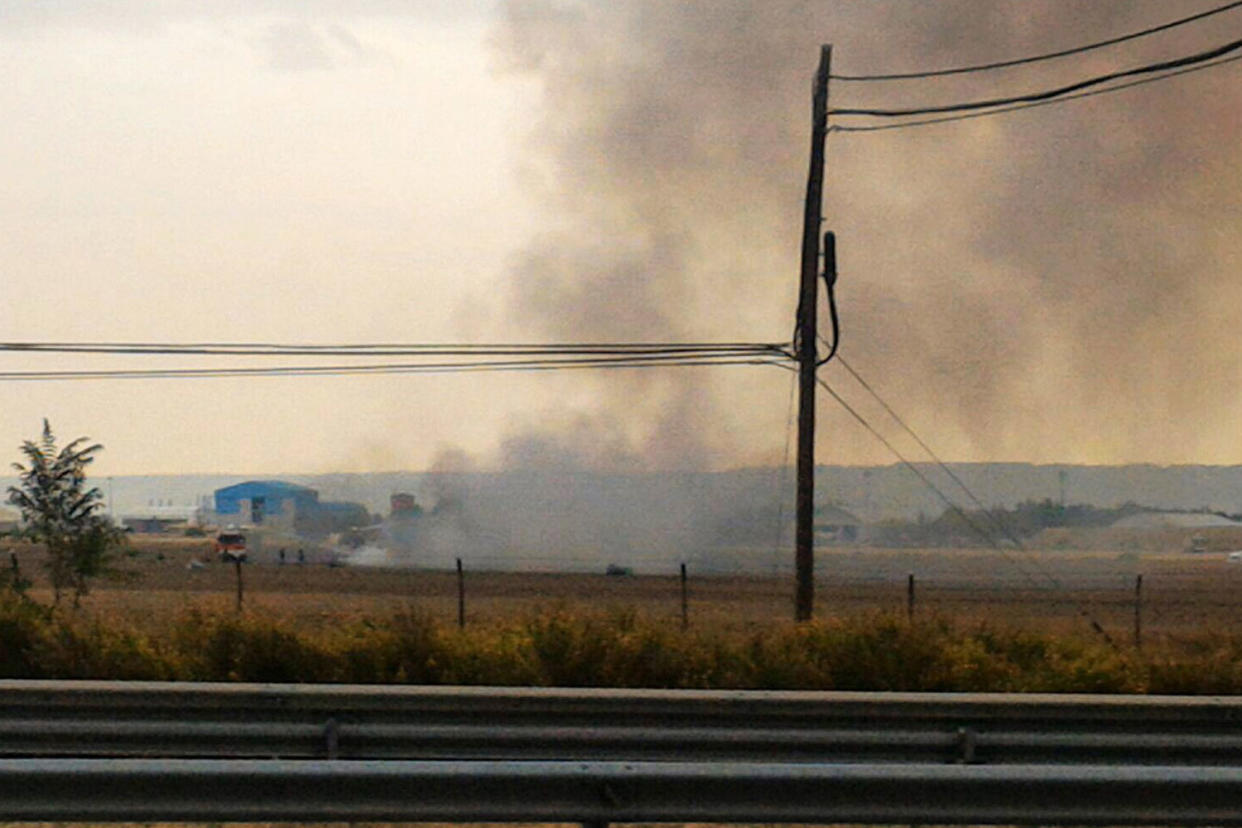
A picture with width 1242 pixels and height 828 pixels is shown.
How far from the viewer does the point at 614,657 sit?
14.5 metres

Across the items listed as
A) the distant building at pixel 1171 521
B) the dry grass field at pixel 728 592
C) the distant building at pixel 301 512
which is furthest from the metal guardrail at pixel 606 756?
the distant building at pixel 1171 521

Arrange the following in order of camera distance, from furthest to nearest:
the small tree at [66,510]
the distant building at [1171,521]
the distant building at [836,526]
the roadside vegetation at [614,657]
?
the distant building at [836,526] → the distant building at [1171,521] → the small tree at [66,510] → the roadside vegetation at [614,657]

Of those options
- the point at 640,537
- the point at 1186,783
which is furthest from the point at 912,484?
the point at 1186,783

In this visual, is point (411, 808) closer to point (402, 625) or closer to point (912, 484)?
point (402, 625)

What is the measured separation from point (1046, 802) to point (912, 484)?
122586 millimetres

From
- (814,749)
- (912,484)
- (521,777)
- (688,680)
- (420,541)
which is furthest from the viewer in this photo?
(912,484)

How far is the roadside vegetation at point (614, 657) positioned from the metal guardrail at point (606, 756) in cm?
366

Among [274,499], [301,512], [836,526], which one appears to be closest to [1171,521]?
[836,526]

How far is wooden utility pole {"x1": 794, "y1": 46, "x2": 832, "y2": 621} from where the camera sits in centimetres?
2089

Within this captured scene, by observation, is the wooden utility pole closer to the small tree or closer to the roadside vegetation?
the roadside vegetation

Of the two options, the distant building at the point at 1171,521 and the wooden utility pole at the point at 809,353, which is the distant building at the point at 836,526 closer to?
the distant building at the point at 1171,521

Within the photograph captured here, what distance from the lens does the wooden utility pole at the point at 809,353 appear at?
2089 cm

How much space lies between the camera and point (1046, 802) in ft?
19.0

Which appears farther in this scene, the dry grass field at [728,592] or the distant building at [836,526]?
the distant building at [836,526]
